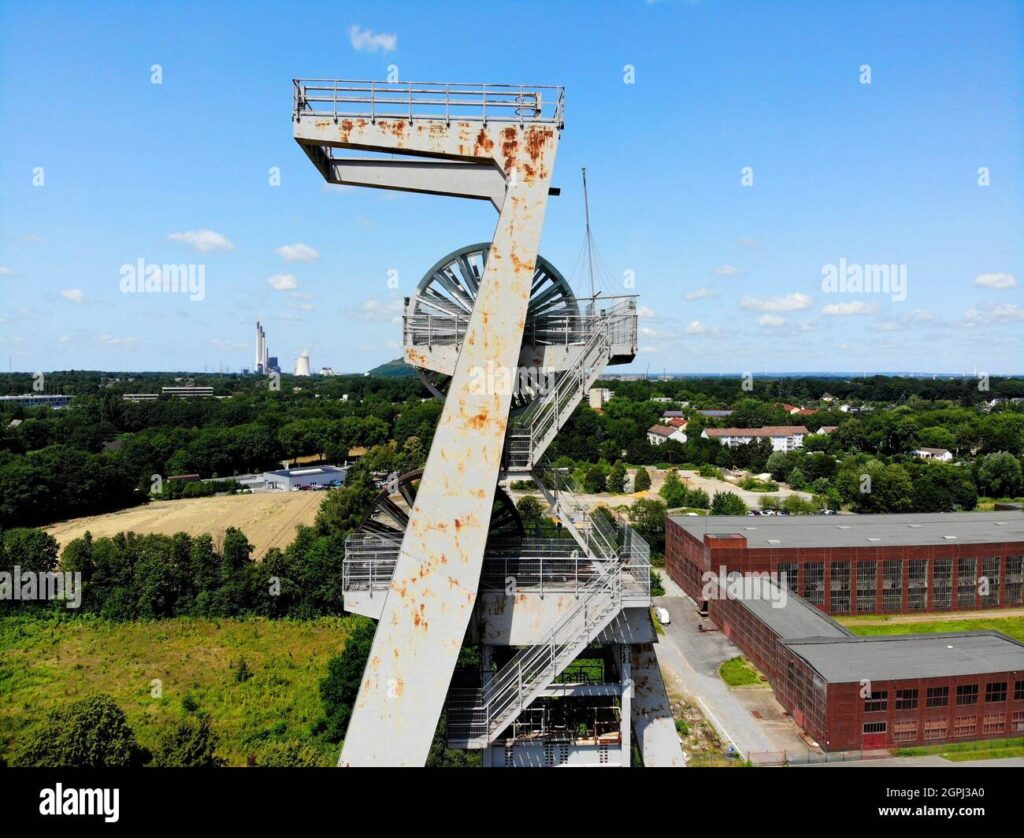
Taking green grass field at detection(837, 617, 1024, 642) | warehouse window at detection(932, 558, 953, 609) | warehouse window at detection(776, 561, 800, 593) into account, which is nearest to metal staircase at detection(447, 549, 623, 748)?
warehouse window at detection(776, 561, 800, 593)

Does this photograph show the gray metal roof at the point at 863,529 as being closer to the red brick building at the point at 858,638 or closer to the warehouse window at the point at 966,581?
the red brick building at the point at 858,638

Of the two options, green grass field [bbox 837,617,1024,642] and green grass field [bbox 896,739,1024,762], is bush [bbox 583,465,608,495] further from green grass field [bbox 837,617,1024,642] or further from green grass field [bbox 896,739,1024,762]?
green grass field [bbox 896,739,1024,762]

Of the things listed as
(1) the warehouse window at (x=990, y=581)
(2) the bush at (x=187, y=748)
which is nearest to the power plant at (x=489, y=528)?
(2) the bush at (x=187, y=748)

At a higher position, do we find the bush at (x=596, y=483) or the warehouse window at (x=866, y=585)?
the bush at (x=596, y=483)

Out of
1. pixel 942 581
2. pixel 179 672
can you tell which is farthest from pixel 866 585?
pixel 179 672

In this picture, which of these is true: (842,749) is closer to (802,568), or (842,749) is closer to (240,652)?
(802,568)
